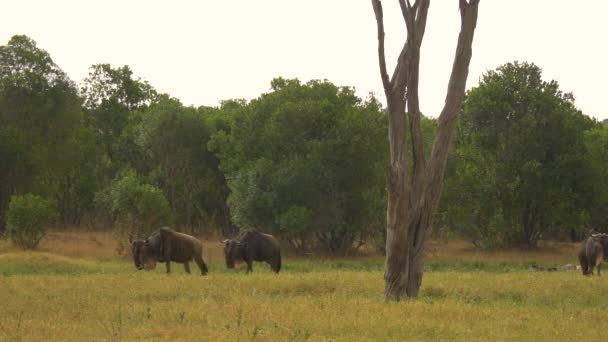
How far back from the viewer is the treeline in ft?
143

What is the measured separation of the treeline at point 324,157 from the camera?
143ft

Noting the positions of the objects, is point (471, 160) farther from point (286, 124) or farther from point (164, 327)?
point (164, 327)

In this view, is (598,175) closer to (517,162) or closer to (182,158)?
(517,162)

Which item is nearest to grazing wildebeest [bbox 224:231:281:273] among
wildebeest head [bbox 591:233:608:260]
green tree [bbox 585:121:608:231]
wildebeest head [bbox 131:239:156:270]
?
wildebeest head [bbox 131:239:156:270]

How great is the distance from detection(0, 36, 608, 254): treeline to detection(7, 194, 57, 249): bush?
2.80 ft

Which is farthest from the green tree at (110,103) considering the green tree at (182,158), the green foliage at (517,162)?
the green foliage at (517,162)

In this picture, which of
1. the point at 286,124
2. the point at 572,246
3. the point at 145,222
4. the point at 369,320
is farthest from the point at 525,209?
the point at 369,320

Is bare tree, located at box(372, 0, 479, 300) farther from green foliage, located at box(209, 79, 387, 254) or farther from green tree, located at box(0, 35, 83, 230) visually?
green tree, located at box(0, 35, 83, 230)

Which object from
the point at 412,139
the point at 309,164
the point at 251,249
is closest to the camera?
the point at 412,139

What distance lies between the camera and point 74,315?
14711 mm

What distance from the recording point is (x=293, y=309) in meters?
15.2

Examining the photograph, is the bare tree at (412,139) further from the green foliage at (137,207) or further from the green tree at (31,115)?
the green tree at (31,115)

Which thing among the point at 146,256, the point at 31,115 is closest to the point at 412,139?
the point at 146,256

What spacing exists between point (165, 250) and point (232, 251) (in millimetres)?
2667
